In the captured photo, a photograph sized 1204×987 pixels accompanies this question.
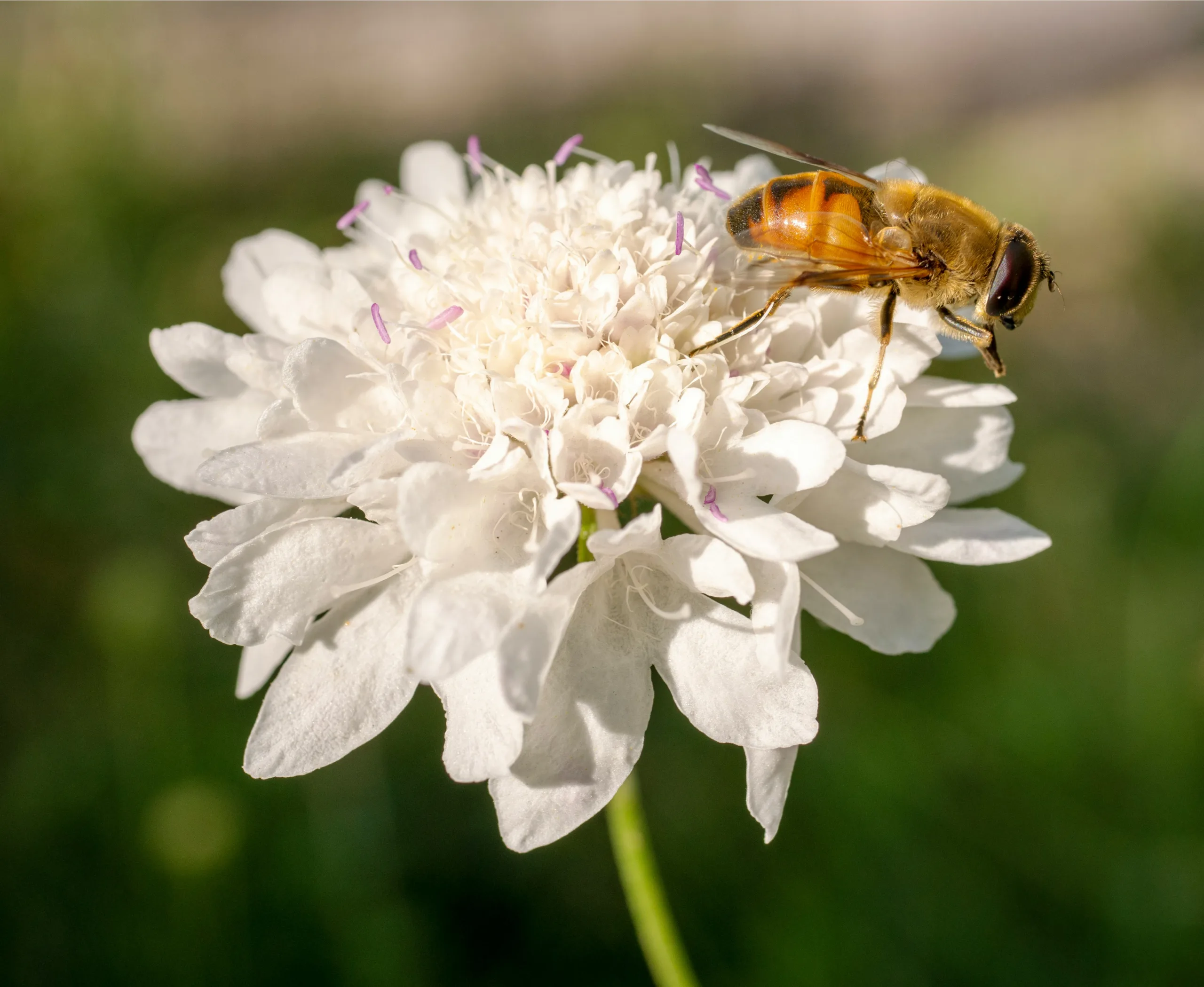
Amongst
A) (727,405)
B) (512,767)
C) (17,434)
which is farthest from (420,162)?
(17,434)

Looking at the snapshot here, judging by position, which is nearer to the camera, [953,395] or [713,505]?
[713,505]

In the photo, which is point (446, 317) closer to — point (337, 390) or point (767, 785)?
point (337, 390)

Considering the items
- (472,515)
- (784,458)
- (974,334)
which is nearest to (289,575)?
(472,515)

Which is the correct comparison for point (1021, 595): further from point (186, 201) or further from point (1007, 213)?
point (186, 201)

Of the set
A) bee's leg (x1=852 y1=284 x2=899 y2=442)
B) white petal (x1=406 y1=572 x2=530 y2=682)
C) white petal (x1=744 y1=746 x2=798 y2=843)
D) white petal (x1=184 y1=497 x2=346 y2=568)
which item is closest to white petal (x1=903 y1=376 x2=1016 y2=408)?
bee's leg (x1=852 y1=284 x2=899 y2=442)

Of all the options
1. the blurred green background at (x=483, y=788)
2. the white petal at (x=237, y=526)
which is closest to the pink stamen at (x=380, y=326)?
the white petal at (x=237, y=526)

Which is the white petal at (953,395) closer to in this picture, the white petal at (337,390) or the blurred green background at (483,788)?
the white petal at (337,390)
